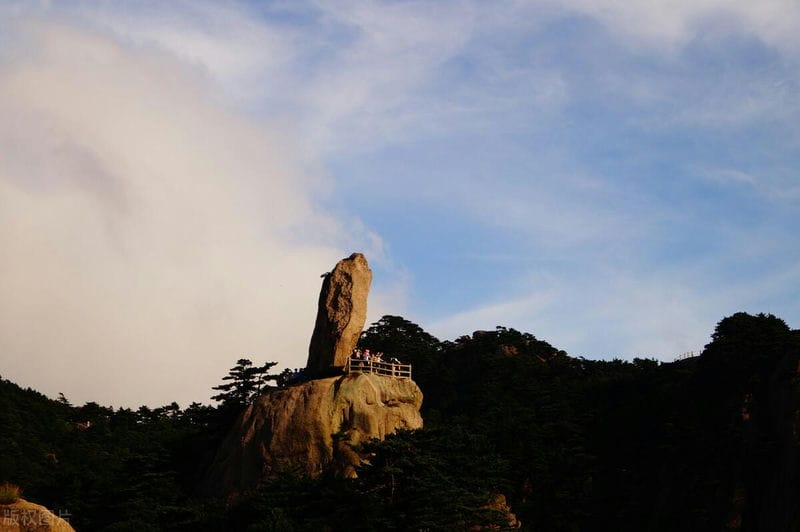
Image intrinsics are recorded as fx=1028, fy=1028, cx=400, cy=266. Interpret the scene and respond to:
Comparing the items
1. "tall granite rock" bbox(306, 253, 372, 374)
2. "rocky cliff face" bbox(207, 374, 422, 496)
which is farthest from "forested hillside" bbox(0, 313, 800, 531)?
"tall granite rock" bbox(306, 253, 372, 374)

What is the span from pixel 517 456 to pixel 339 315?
1726 cm

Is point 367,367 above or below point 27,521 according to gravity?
above

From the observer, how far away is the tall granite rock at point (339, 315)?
59.1 meters

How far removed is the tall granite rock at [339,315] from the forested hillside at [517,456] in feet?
25.1

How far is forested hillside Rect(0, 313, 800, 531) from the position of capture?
5047 cm

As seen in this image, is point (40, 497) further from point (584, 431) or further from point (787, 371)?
point (787, 371)

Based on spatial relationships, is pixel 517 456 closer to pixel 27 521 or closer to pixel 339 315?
pixel 339 315

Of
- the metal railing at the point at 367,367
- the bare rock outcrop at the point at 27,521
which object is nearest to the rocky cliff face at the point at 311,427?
the metal railing at the point at 367,367

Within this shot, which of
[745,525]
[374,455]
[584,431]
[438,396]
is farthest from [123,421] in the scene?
[745,525]

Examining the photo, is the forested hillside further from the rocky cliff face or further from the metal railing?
the metal railing

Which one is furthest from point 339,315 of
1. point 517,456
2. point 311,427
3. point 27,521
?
point 27,521

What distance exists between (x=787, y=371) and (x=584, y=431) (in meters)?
16.2

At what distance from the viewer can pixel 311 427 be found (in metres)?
56.0

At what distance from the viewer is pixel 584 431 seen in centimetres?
7662
